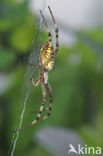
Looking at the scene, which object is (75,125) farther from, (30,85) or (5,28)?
(30,85)

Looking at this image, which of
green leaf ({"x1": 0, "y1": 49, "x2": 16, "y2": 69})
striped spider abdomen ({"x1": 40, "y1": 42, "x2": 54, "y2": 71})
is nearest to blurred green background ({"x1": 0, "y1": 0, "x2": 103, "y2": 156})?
green leaf ({"x1": 0, "y1": 49, "x2": 16, "y2": 69})

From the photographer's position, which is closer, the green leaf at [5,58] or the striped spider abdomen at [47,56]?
the striped spider abdomen at [47,56]

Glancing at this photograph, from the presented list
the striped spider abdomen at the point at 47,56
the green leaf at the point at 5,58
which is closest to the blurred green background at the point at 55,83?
the green leaf at the point at 5,58

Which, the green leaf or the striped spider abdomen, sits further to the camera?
the green leaf

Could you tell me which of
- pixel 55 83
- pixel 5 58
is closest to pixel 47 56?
pixel 5 58

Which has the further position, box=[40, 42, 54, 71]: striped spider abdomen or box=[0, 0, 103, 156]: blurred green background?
box=[0, 0, 103, 156]: blurred green background

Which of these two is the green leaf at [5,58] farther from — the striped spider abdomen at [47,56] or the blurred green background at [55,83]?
the striped spider abdomen at [47,56]

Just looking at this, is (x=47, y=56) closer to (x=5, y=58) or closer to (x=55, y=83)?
(x=5, y=58)

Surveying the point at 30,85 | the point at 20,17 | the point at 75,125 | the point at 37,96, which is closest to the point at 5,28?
the point at 20,17

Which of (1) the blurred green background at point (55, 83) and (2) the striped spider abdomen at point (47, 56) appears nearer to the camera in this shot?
(2) the striped spider abdomen at point (47, 56)

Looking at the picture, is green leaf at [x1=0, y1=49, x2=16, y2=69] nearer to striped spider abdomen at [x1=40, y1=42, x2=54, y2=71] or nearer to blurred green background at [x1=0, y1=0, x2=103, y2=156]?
blurred green background at [x1=0, y1=0, x2=103, y2=156]
